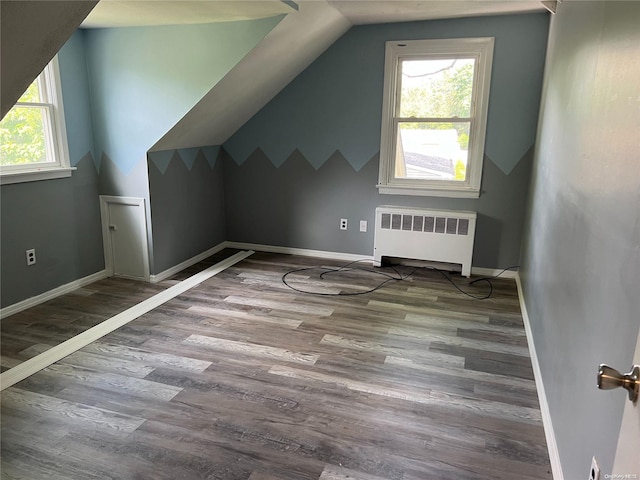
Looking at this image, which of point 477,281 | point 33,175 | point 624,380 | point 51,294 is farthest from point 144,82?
point 624,380

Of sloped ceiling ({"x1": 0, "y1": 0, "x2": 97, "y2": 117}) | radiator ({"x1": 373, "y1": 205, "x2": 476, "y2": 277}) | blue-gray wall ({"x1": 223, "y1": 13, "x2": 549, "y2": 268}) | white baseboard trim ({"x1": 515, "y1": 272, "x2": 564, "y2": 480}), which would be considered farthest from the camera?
radiator ({"x1": 373, "y1": 205, "x2": 476, "y2": 277})

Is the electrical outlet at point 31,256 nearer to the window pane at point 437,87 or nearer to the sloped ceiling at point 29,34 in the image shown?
the sloped ceiling at point 29,34

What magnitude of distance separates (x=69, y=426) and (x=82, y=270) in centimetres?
204

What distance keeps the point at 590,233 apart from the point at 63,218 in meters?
3.60

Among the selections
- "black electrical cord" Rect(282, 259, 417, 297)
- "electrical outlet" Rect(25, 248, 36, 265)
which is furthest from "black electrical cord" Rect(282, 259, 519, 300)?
"electrical outlet" Rect(25, 248, 36, 265)

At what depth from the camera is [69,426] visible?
2078mm

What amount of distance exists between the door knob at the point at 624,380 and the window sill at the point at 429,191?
3.44 meters

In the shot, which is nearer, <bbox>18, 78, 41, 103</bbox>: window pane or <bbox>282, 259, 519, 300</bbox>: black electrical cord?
<bbox>18, 78, 41, 103</bbox>: window pane

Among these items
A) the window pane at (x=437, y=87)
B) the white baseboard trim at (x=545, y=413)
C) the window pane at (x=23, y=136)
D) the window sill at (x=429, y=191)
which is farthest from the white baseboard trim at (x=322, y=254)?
the window pane at (x=23, y=136)

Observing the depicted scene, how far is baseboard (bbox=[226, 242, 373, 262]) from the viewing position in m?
4.67

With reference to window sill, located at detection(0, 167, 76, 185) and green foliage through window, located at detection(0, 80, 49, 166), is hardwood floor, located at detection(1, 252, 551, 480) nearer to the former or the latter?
window sill, located at detection(0, 167, 76, 185)

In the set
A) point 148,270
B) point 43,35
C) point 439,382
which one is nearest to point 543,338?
point 439,382

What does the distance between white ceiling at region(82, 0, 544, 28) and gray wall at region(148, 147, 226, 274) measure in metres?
1.05

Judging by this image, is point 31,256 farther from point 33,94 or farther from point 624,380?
point 624,380
